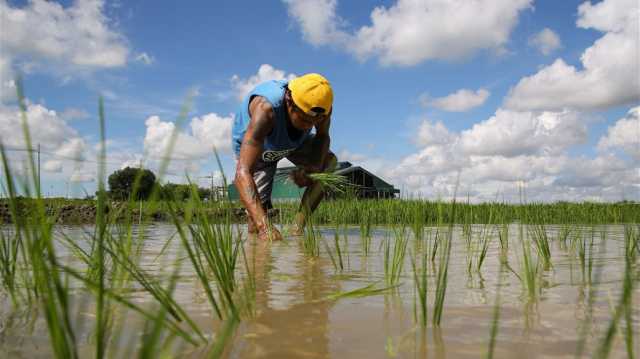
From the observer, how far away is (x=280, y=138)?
15.1 feet

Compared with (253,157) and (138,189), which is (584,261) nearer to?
(138,189)

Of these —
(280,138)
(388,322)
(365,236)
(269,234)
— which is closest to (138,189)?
(388,322)

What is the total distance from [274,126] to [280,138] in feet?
0.98

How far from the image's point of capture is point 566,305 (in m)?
1.44

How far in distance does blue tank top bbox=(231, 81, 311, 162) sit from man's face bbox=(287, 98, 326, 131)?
0.20ft

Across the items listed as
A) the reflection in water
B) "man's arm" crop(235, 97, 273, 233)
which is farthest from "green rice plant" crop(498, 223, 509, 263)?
"man's arm" crop(235, 97, 273, 233)

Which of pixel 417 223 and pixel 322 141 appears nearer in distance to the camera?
pixel 417 223

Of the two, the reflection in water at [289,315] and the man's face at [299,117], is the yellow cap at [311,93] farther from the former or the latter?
the reflection in water at [289,315]

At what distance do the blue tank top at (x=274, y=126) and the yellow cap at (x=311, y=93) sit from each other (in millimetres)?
248

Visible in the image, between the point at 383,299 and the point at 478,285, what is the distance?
496 mm

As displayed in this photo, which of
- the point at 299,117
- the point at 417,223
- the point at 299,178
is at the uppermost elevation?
the point at 299,117

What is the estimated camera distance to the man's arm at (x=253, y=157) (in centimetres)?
353

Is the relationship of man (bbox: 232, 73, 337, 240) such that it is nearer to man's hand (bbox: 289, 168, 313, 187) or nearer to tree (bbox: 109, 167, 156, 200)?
man's hand (bbox: 289, 168, 313, 187)

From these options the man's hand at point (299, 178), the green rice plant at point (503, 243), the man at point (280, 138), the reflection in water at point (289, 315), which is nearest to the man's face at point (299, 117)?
the man at point (280, 138)
